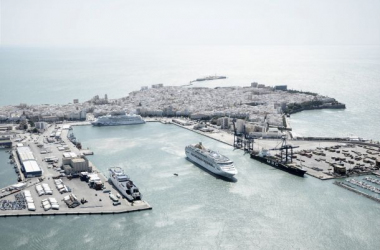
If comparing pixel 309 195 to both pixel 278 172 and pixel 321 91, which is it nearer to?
pixel 278 172

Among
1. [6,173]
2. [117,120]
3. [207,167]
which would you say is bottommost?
[6,173]

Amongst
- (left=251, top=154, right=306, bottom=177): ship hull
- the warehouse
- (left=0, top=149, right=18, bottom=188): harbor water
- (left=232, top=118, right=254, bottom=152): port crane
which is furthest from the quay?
(left=232, top=118, right=254, bottom=152): port crane

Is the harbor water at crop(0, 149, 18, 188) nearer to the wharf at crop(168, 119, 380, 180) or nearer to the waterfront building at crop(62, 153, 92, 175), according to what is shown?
the waterfront building at crop(62, 153, 92, 175)

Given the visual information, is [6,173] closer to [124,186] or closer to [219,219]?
[124,186]

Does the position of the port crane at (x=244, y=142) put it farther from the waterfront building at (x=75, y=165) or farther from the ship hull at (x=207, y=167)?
the waterfront building at (x=75, y=165)

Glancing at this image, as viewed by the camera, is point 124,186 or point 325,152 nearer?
point 124,186

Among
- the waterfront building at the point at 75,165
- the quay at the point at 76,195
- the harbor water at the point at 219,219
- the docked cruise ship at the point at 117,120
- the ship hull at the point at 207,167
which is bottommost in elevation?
the harbor water at the point at 219,219

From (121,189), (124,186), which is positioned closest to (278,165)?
(124,186)

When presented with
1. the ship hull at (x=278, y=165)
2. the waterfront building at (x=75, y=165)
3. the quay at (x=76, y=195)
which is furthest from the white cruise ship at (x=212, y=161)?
the waterfront building at (x=75, y=165)
